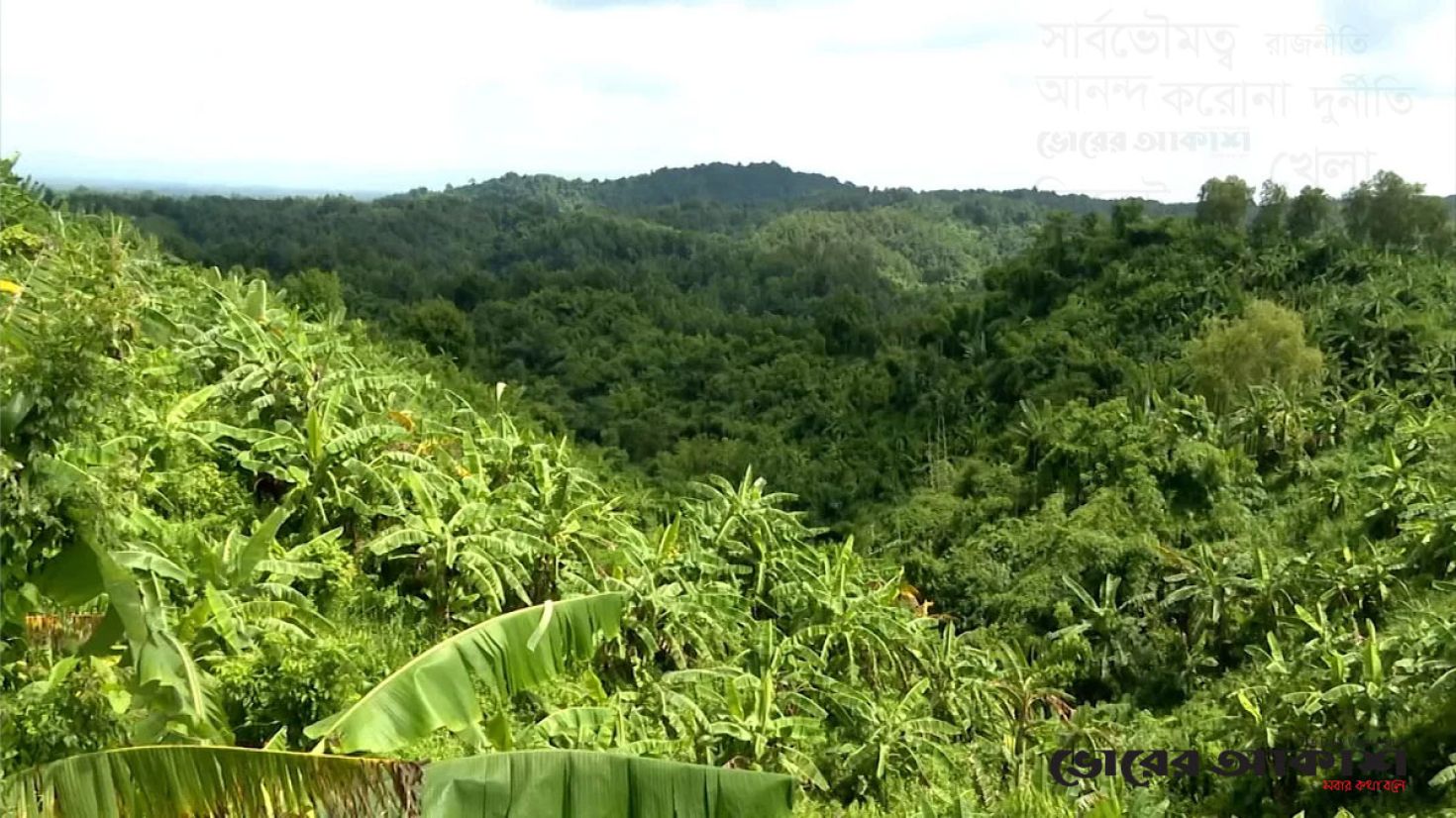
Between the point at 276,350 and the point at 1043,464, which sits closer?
the point at 276,350

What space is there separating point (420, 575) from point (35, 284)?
139 inches

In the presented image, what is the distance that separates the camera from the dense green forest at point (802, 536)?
13.3 ft

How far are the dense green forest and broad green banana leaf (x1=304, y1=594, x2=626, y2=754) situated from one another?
2cm

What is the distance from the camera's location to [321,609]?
668cm

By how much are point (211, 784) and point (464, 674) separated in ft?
4.24

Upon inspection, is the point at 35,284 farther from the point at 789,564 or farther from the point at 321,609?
the point at 789,564

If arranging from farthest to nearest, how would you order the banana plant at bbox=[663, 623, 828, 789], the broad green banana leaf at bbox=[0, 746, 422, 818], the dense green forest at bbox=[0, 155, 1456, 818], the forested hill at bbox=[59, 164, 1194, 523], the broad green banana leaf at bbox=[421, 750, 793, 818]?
1. the forested hill at bbox=[59, 164, 1194, 523]
2. the banana plant at bbox=[663, 623, 828, 789]
3. the dense green forest at bbox=[0, 155, 1456, 818]
4. the broad green banana leaf at bbox=[421, 750, 793, 818]
5. the broad green banana leaf at bbox=[0, 746, 422, 818]

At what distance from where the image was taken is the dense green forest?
13.3 ft

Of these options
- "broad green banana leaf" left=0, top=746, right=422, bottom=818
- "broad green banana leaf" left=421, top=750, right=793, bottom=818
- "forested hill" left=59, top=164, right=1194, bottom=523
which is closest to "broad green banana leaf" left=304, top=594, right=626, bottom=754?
"broad green banana leaf" left=0, top=746, right=422, bottom=818

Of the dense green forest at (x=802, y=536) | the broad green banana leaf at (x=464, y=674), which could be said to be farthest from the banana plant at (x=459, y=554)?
the broad green banana leaf at (x=464, y=674)

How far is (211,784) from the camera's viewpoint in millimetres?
3426

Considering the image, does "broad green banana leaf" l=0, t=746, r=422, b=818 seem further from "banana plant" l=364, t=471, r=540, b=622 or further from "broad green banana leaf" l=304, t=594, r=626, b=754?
"banana plant" l=364, t=471, r=540, b=622

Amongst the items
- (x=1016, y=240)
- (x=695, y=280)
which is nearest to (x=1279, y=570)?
(x=695, y=280)

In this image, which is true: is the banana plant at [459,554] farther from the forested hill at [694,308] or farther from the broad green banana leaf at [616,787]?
the forested hill at [694,308]
